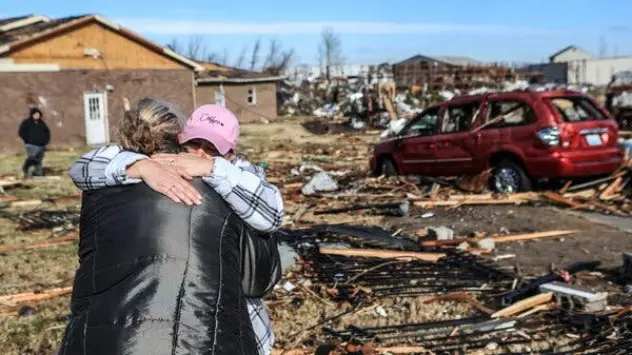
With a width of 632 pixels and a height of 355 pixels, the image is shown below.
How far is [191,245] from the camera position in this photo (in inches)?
92.8

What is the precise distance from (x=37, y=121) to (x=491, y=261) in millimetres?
14240

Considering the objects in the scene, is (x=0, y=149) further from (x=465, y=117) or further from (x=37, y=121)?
(x=465, y=117)

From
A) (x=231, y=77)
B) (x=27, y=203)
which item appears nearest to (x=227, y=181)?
(x=27, y=203)

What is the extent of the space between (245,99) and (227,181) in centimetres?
4376

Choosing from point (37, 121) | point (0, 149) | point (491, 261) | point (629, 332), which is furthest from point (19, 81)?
point (629, 332)

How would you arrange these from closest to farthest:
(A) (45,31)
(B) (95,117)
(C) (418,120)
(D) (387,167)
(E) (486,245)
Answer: (E) (486,245)
(C) (418,120)
(D) (387,167)
(A) (45,31)
(B) (95,117)

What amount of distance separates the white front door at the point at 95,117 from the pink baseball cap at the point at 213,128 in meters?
29.3

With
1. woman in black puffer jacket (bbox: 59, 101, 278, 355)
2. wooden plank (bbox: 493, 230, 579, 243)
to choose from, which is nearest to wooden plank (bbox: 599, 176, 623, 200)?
wooden plank (bbox: 493, 230, 579, 243)

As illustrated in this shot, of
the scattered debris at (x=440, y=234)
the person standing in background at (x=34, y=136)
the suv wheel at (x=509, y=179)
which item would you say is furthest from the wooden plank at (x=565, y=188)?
the person standing in background at (x=34, y=136)

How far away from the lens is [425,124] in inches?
582

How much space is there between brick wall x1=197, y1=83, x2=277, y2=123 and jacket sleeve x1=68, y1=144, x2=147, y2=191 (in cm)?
4009

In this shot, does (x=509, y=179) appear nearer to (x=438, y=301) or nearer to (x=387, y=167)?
(x=387, y=167)

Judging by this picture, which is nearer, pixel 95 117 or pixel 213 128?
pixel 213 128

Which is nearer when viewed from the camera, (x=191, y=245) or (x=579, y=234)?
(x=191, y=245)
